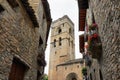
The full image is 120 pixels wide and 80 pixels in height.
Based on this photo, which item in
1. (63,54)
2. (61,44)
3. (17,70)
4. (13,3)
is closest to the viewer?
(13,3)

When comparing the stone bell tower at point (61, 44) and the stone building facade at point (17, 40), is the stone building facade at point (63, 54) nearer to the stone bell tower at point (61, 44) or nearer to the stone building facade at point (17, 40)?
the stone bell tower at point (61, 44)

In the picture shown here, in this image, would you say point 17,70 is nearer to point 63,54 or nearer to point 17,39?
point 17,39

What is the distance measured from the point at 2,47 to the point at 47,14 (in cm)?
772

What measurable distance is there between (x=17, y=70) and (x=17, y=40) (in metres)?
1.27

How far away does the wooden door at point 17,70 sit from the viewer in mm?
6092

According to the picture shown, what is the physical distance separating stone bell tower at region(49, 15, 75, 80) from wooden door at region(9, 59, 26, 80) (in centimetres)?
2951

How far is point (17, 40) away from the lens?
6219 mm

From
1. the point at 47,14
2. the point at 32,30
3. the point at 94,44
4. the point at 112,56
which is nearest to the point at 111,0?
the point at 112,56

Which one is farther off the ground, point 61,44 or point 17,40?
point 61,44

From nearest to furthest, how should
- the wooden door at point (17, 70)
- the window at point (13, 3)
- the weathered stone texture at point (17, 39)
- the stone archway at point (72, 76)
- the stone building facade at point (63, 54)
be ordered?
1. the weathered stone texture at point (17, 39)
2. the window at point (13, 3)
3. the wooden door at point (17, 70)
4. the stone archway at point (72, 76)
5. the stone building facade at point (63, 54)

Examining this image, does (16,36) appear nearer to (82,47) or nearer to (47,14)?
(47,14)

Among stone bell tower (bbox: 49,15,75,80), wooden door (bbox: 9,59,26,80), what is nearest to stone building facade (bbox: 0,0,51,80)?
wooden door (bbox: 9,59,26,80)

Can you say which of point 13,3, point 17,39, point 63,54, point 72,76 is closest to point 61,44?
point 63,54

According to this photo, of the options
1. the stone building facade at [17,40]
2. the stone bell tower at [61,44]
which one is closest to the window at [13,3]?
the stone building facade at [17,40]
